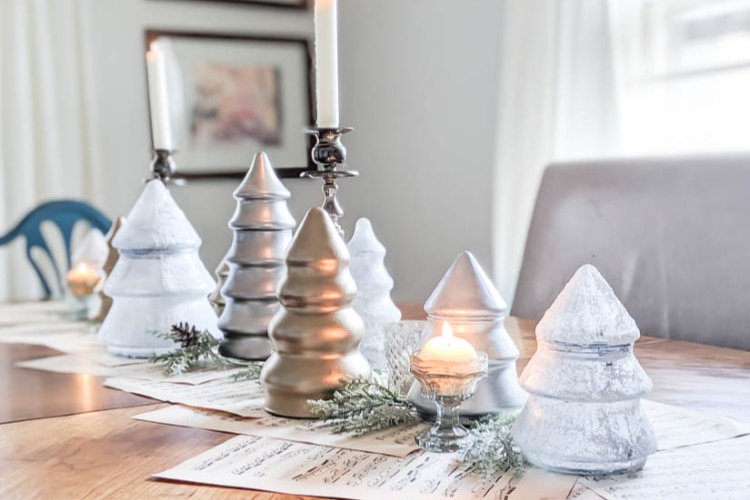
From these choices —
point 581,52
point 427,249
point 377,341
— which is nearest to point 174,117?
point 427,249

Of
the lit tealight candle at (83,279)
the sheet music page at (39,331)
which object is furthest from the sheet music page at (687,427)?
the lit tealight candle at (83,279)

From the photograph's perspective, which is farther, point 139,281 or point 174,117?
point 174,117

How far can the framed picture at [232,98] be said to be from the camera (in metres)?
2.99

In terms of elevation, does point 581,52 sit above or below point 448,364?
above

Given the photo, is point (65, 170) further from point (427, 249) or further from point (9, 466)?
point (9, 466)

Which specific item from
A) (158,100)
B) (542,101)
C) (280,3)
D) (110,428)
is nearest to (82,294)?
(158,100)

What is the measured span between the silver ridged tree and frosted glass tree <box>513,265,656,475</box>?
0.45 m

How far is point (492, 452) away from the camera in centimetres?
64

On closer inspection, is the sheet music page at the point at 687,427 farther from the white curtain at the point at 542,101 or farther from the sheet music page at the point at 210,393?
the white curtain at the point at 542,101

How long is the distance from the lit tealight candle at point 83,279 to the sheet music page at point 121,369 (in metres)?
0.33

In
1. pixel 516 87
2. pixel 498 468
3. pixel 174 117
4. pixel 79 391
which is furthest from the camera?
pixel 174 117

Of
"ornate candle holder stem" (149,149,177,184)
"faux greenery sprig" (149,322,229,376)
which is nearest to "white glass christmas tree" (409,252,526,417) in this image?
"faux greenery sprig" (149,322,229,376)

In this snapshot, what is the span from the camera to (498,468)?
63cm

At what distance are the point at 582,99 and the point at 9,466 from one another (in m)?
1.76
